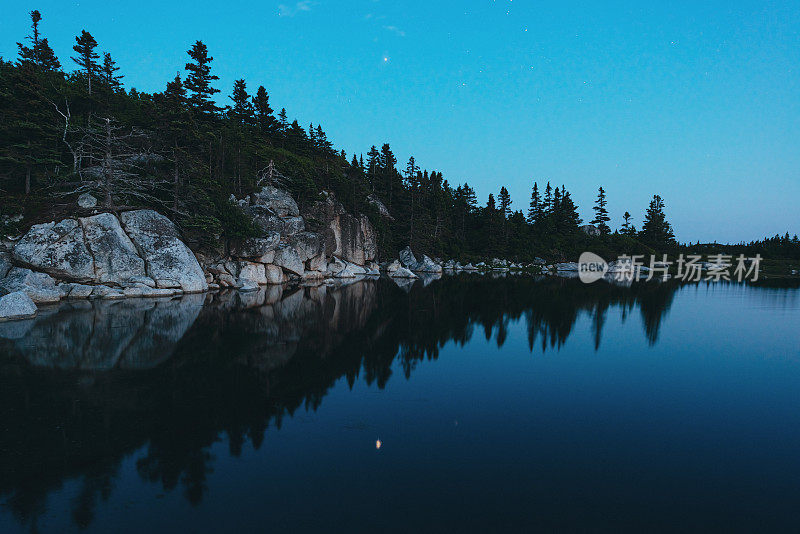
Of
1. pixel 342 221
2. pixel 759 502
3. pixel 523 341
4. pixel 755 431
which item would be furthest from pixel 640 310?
pixel 342 221

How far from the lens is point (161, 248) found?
Answer: 32.3 meters

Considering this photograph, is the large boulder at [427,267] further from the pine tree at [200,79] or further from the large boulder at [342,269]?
the pine tree at [200,79]

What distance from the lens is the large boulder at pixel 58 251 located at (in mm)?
26750

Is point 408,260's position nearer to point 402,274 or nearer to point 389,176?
point 402,274

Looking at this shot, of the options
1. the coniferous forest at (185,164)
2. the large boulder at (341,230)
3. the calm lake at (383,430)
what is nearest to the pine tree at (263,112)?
the coniferous forest at (185,164)

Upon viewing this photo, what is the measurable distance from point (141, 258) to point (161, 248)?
5.50 feet

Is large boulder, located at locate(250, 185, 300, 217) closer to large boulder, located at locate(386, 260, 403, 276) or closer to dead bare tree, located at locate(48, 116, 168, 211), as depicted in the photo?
dead bare tree, located at locate(48, 116, 168, 211)

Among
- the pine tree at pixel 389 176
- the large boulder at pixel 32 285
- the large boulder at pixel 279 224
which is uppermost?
Result: the pine tree at pixel 389 176

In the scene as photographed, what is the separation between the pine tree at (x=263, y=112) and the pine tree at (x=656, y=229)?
11264cm

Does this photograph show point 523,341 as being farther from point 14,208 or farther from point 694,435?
point 14,208

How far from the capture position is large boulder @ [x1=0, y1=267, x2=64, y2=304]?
2522 centimetres

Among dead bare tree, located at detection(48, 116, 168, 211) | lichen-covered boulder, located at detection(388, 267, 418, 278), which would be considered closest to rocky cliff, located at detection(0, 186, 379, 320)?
dead bare tree, located at detection(48, 116, 168, 211)

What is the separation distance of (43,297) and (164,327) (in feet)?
42.2

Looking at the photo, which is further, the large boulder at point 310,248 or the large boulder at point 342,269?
the large boulder at point 342,269
